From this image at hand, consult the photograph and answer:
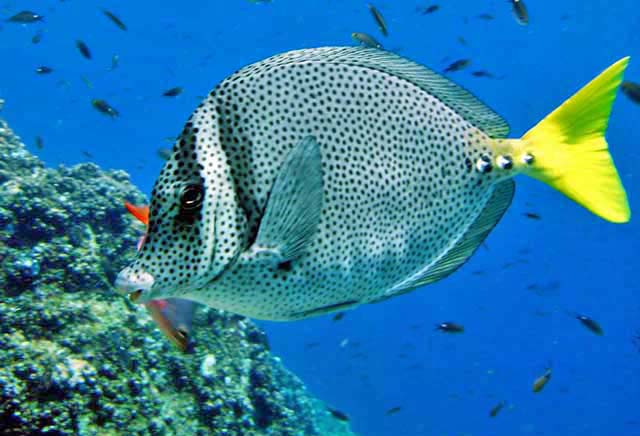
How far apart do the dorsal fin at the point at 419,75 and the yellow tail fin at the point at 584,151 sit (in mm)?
143

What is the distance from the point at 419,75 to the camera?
4.75ft

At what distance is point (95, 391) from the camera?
3.85 metres

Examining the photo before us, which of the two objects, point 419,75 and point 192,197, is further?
point 419,75

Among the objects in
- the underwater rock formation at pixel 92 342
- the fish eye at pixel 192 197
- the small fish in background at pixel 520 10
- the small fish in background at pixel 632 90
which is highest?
the small fish in background at pixel 520 10

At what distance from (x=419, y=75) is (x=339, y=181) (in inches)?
18.6

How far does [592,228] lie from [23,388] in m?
37.2

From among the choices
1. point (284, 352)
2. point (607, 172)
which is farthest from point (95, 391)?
point (284, 352)

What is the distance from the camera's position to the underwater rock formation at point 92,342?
3.67m

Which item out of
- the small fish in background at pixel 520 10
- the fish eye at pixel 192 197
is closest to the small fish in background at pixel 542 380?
the small fish in background at pixel 520 10

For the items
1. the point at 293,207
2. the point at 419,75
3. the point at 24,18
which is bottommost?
the point at 293,207

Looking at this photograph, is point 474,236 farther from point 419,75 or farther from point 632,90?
point 632,90

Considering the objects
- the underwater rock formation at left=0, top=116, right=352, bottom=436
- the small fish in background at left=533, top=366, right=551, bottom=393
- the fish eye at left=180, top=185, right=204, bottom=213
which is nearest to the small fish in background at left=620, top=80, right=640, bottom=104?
the small fish in background at left=533, top=366, right=551, bottom=393

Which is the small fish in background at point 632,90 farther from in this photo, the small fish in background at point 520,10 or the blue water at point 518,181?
the blue water at point 518,181

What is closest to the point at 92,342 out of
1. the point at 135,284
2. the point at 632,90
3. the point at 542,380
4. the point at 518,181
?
the point at 135,284
